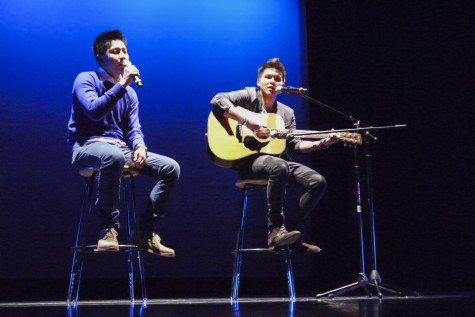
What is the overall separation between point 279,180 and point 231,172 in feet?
4.06

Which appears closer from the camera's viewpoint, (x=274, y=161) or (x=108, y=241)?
(x=108, y=241)

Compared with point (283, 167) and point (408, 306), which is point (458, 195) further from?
point (408, 306)

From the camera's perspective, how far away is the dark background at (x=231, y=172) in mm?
4555

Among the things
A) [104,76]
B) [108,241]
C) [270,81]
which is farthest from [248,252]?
[104,76]

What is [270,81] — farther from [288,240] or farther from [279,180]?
[288,240]

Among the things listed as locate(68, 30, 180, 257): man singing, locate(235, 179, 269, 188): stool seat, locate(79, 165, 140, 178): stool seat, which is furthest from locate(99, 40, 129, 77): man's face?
locate(235, 179, 269, 188): stool seat

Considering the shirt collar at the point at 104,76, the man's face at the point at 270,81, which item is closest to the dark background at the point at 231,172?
the man's face at the point at 270,81

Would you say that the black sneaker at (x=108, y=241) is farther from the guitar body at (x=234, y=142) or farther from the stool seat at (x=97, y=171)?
the guitar body at (x=234, y=142)

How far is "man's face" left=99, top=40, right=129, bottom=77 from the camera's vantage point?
381 cm

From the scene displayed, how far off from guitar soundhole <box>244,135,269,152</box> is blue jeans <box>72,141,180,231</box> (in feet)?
1.63

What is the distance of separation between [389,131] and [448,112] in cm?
46

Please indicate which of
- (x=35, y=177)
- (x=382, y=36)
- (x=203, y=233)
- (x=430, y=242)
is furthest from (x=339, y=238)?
(x=35, y=177)

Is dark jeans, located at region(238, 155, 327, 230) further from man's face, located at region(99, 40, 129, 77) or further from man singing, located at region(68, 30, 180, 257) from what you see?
man's face, located at region(99, 40, 129, 77)

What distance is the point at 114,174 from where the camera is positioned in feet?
11.0
